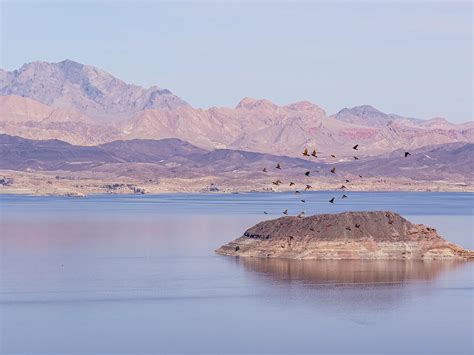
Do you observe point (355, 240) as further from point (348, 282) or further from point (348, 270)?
point (348, 282)

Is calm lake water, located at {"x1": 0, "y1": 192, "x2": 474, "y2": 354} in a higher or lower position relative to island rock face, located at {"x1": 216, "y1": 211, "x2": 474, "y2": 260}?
lower

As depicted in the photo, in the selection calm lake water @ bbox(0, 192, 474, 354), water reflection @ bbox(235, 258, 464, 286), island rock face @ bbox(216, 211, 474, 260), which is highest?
island rock face @ bbox(216, 211, 474, 260)

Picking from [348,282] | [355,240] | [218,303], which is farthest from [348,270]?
[218,303]

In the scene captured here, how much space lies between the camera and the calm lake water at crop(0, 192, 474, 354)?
193 ft

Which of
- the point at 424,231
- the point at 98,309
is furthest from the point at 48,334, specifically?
the point at 424,231

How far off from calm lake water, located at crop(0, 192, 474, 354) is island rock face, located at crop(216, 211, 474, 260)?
173 centimetres

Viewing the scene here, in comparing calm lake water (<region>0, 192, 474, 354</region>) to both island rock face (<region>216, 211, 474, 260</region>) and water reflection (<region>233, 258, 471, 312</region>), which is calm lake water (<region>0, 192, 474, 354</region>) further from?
island rock face (<region>216, 211, 474, 260</region>)

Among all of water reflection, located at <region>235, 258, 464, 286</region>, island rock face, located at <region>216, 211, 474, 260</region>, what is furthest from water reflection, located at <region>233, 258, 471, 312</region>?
island rock face, located at <region>216, 211, 474, 260</region>

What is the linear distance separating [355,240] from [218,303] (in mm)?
23836

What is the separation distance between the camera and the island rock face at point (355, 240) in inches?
3656

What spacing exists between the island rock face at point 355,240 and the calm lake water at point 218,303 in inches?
68.0

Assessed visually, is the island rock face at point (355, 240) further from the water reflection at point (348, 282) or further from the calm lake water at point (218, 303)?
the calm lake water at point (218, 303)

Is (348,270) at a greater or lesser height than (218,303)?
greater

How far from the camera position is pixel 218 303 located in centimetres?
7275
